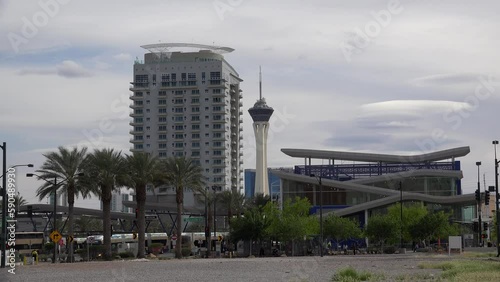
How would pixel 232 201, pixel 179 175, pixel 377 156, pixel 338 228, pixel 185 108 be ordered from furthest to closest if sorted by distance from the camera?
1. pixel 185 108
2. pixel 377 156
3. pixel 232 201
4. pixel 338 228
5. pixel 179 175

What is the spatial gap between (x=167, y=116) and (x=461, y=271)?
539ft

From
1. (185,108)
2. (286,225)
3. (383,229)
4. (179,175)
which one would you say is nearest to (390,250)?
(383,229)

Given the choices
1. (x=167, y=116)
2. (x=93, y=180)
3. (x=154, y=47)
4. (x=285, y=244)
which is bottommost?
(x=285, y=244)

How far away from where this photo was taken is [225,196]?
111 metres

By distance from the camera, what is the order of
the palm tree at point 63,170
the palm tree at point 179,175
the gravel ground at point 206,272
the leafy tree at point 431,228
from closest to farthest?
1. the gravel ground at point 206,272
2. the palm tree at point 63,170
3. the palm tree at point 179,175
4. the leafy tree at point 431,228

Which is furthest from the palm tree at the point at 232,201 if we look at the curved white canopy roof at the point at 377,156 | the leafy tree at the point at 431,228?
the leafy tree at the point at 431,228

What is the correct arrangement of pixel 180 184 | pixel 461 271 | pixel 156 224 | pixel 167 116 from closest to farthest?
pixel 461 271 → pixel 180 184 → pixel 156 224 → pixel 167 116

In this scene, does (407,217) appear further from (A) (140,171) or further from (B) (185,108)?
(B) (185,108)

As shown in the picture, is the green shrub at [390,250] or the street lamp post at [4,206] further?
the green shrub at [390,250]

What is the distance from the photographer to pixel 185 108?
19338cm

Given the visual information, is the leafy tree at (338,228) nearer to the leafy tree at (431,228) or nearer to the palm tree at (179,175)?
the leafy tree at (431,228)

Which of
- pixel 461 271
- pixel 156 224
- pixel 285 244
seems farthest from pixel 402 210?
pixel 156 224

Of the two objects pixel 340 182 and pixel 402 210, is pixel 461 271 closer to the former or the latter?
Answer: pixel 402 210

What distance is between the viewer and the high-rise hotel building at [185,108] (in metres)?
192
